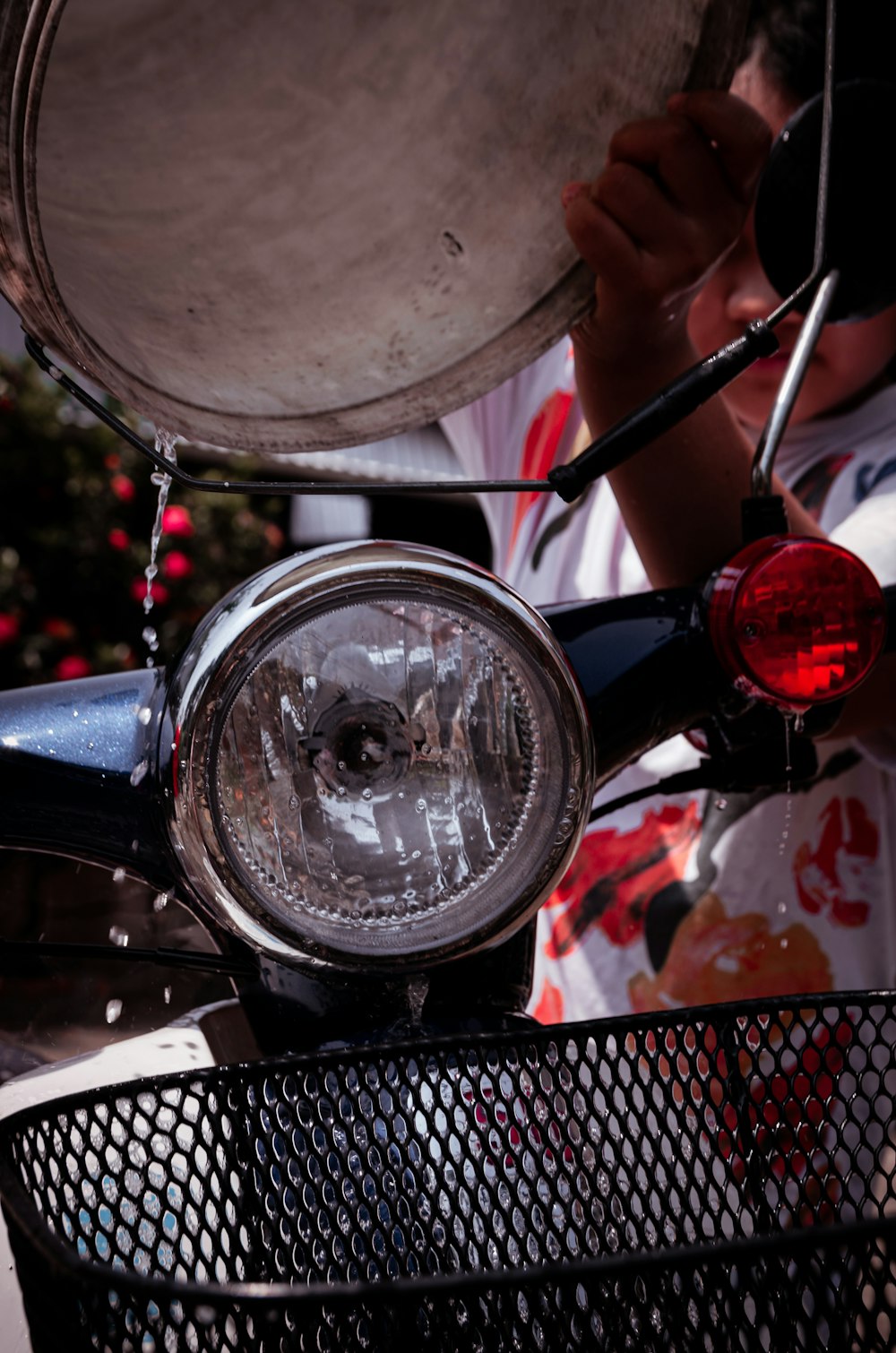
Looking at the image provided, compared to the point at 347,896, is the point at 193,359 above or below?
above

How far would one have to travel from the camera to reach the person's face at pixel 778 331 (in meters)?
1.34

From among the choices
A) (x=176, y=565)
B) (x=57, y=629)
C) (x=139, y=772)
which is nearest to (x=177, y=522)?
(x=176, y=565)

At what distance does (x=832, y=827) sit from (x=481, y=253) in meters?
0.75

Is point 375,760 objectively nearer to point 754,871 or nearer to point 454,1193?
point 454,1193

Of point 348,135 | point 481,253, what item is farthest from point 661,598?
point 348,135

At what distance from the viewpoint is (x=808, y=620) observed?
2.33ft

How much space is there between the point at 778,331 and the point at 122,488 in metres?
4.38

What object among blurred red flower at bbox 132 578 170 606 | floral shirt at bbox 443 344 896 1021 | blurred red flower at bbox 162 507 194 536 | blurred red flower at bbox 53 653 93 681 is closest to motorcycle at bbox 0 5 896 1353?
floral shirt at bbox 443 344 896 1021

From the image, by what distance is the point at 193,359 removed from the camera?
858 mm

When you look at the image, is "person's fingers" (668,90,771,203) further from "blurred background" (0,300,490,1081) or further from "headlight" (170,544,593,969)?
"blurred background" (0,300,490,1081)

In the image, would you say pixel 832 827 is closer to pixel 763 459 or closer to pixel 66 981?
pixel 763 459

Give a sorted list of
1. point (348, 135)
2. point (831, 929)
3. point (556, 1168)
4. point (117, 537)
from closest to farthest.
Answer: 1. point (556, 1168)
2. point (348, 135)
3. point (831, 929)
4. point (117, 537)

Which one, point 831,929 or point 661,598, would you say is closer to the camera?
point 661,598

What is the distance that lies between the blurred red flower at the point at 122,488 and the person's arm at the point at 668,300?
475cm
